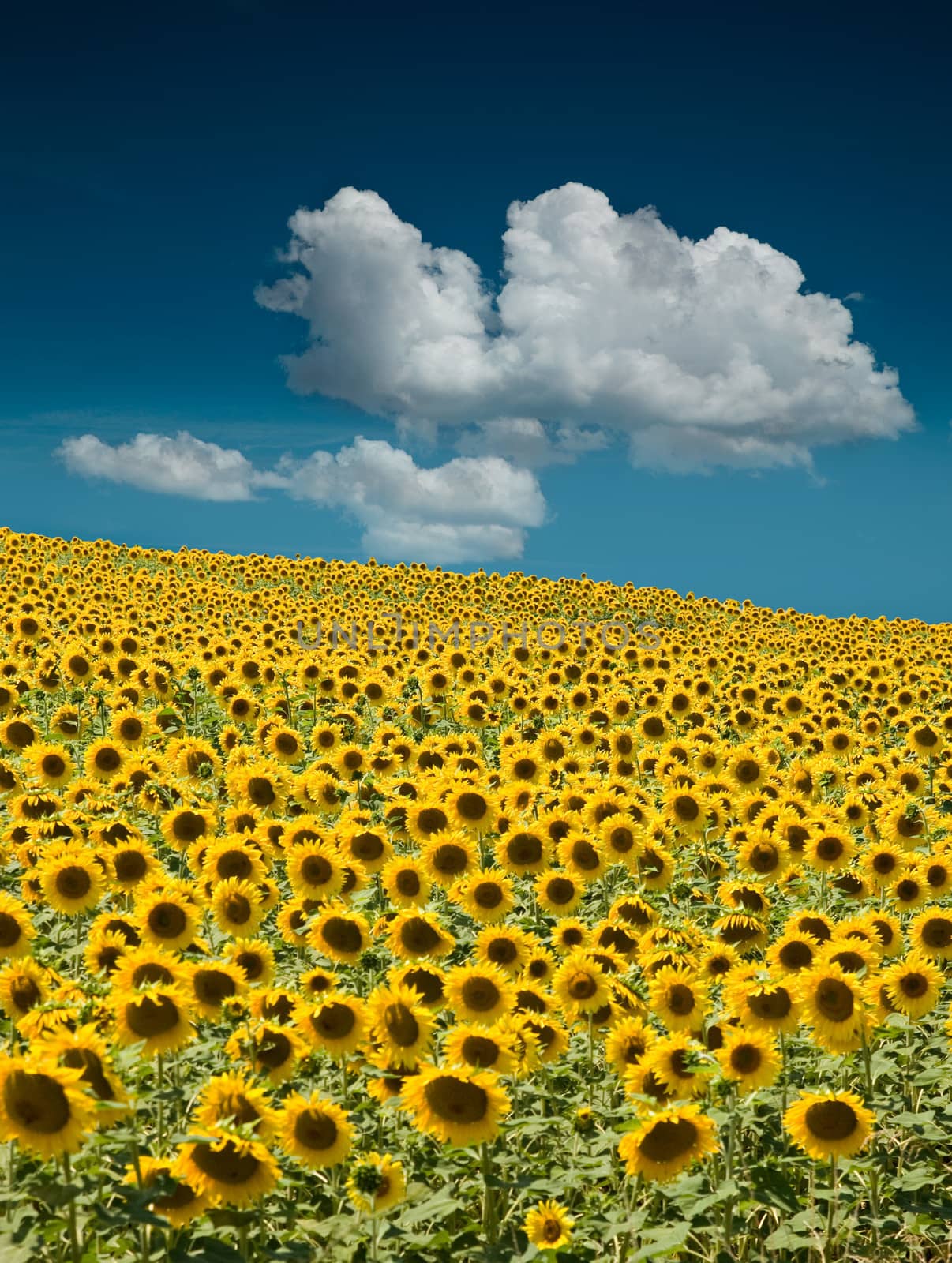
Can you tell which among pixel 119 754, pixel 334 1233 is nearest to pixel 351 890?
pixel 334 1233

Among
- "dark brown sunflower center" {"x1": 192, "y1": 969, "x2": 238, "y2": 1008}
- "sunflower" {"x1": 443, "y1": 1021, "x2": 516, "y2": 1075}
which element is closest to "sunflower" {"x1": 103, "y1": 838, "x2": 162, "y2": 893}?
"dark brown sunflower center" {"x1": 192, "y1": 969, "x2": 238, "y2": 1008}

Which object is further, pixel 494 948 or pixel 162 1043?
pixel 494 948

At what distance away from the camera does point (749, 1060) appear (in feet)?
18.1

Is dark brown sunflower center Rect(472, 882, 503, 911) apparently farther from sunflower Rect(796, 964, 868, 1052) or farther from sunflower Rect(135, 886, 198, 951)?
sunflower Rect(796, 964, 868, 1052)

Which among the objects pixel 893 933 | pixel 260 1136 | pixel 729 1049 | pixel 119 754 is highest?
pixel 119 754

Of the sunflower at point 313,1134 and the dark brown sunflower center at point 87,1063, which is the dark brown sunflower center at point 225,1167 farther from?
the dark brown sunflower center at point 87,1063

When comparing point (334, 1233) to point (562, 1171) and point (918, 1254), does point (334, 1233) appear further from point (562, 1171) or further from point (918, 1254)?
point (918, 1254)

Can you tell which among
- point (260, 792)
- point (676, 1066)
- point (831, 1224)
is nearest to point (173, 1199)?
point (676, 1066)

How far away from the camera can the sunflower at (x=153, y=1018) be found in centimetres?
504

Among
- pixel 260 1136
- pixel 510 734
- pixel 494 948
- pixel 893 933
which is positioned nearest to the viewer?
pixel 260 1136

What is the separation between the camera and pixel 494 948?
6.74 m

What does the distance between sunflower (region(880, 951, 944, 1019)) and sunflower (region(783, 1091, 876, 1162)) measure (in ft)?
5.37

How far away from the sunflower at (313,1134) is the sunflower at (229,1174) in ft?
1.24

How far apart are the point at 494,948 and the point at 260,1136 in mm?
2316
